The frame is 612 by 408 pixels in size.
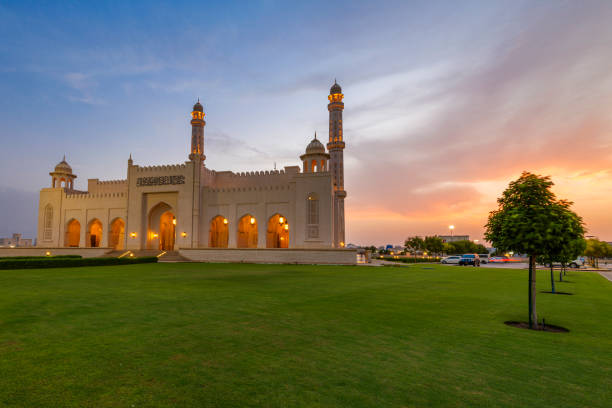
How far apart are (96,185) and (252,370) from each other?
149 ft

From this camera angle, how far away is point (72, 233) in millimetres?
41094

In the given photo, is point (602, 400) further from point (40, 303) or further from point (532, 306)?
point (40, 303)

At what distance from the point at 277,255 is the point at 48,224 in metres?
31.1

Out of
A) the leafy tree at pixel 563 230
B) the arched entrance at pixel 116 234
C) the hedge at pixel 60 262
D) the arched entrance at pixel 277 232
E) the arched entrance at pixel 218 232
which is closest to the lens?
the leafy tree at pixel 563 230

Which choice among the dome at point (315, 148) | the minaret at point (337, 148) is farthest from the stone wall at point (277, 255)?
the dome at point (315, 148)

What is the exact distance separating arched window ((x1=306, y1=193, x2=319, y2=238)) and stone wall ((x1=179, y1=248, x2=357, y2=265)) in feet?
13.3

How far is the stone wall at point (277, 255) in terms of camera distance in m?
27.1

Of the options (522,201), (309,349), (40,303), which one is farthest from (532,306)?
(40,303)

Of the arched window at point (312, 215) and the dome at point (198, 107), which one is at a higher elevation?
the dome at point (198, 107)

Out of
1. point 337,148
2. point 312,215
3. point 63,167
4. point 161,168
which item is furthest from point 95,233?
point 337,148

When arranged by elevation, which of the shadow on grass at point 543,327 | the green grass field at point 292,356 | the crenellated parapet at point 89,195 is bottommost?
the shadow on grass at point 543,327

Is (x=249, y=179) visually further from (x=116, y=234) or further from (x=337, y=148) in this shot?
(x=116, y=234)

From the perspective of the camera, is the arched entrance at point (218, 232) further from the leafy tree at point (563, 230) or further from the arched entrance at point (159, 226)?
the leafy tree at point (563, 230)

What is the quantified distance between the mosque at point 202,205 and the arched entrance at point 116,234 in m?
0.11
